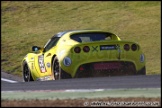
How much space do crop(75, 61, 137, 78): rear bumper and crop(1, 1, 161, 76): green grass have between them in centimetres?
922

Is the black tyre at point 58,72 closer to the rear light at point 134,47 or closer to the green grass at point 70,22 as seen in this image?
the rear light at point 134,47

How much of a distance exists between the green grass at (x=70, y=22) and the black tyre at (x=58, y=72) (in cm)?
909

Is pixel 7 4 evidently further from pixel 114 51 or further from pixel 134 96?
pixel 134 96

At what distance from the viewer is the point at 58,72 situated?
13555 mm

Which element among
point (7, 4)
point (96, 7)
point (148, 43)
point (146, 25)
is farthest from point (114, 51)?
point (7, 4)

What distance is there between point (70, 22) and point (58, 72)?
20.1 metres

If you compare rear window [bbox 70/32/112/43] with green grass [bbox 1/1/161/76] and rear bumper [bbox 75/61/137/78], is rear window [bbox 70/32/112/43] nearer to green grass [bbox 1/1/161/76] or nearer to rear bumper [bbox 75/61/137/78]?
rear bumper [bbox 75/61/137/78]

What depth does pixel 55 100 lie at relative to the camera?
833 cm

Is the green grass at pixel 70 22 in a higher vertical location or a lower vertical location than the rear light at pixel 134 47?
higher

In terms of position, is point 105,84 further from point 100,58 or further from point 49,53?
point 49,53

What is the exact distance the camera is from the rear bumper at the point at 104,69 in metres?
13.3

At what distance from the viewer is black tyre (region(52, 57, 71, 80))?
13375mm

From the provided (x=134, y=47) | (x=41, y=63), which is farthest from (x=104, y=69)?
(x=41, y=63)

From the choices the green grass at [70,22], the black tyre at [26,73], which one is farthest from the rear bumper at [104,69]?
the green grass at [70,22]
